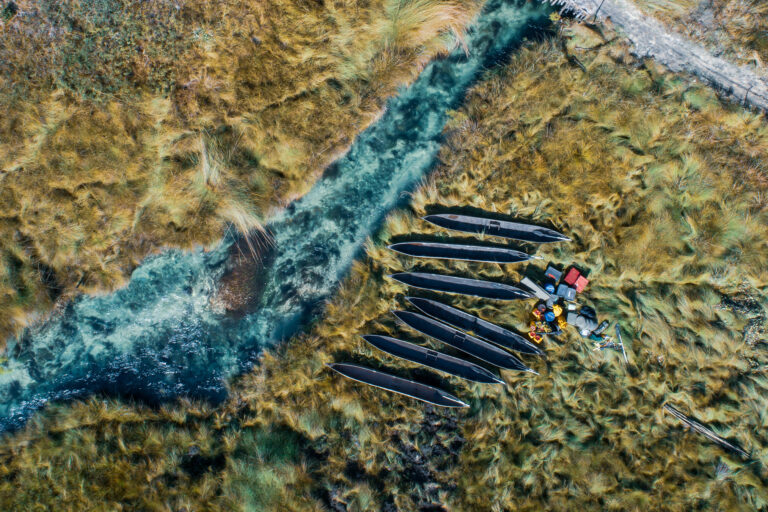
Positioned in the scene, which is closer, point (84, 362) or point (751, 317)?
point (751, 317)

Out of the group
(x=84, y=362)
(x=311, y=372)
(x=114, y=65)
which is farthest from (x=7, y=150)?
(x=311, y=372)

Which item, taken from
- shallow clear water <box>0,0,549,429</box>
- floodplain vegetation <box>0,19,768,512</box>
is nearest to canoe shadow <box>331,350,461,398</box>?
floodplain vegetation <box>0,19,768,512</box>

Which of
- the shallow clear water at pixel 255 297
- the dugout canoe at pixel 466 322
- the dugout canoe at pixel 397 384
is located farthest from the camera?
the shallow clear water at pixel 255 297

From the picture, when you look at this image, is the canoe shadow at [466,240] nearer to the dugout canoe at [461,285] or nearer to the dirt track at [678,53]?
the dugout canoe at [461,285]

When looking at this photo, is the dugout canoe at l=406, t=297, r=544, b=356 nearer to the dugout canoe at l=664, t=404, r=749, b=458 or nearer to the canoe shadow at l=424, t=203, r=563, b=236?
the canoe shadow at l=424, t=203, r=563, b=236

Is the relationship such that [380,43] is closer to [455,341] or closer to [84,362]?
[455,341]

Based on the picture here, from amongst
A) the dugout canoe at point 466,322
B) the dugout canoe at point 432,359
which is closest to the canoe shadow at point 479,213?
the dugout canoe at point 466,322
